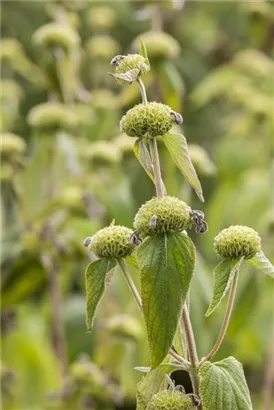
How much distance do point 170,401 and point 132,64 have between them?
0.19m

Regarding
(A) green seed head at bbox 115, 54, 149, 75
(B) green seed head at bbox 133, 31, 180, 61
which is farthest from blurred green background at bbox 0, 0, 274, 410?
(A) green seed head at bbox 115, 54, 149, 75

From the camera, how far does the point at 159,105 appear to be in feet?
1.55

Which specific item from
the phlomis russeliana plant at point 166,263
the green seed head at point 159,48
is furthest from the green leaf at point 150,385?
the green seed head at point 159,48

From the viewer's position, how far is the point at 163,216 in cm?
45

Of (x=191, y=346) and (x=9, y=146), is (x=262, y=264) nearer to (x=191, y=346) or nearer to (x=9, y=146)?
(x=191, y=346)

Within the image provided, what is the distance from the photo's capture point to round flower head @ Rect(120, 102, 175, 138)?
46 centimetres

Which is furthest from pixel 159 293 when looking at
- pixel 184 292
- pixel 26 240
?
pixel 26 240

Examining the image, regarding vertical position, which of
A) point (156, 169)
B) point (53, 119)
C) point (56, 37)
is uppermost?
point (56, 37)

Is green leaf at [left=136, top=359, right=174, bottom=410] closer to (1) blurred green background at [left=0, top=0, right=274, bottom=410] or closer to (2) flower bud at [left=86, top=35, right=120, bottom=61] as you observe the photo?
(1) blurred green background at [left=0, top=0, right=274, bottom=410]

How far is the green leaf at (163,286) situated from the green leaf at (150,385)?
0.04 metres

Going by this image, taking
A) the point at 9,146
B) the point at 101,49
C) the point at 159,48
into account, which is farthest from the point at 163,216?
the point at 101,49

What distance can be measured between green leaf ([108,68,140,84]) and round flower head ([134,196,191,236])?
0.22 ft

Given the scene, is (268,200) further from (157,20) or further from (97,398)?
(97,398)

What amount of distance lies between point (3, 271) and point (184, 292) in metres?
0.54
